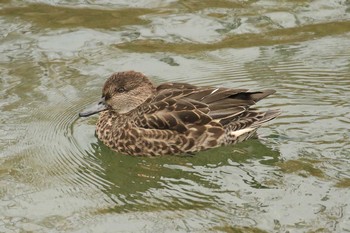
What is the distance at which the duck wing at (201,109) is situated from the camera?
8.63 metres

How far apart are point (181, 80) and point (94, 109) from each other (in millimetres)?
1476

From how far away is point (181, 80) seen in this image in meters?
10.2

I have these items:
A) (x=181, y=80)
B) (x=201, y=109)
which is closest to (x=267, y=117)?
(x=201, y=109)

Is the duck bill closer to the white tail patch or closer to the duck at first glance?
the duck

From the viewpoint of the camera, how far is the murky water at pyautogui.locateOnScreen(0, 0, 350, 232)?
7398 mm

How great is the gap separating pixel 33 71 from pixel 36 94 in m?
0.61

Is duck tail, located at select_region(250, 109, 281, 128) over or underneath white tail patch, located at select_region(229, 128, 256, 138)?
over

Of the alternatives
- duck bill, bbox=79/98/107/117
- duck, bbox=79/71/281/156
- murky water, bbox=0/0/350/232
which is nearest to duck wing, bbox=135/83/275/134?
duck, bbox=79/71/281/156

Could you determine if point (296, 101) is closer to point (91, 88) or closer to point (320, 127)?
point (320, 127)

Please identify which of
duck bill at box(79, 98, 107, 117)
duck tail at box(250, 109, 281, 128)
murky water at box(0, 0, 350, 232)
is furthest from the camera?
duck bill at box(79, 98, 107, 117)

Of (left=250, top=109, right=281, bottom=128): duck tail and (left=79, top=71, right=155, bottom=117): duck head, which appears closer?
(left=250, top=109, right=281, bottom=128): duck tail

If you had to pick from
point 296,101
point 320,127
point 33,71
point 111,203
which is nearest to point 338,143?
point 320,127

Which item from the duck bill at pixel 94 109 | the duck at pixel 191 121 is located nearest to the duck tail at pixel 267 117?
the duck at pixel 191 121

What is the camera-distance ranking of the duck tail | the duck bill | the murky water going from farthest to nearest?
the duck bill < the duck tail < the murky water
